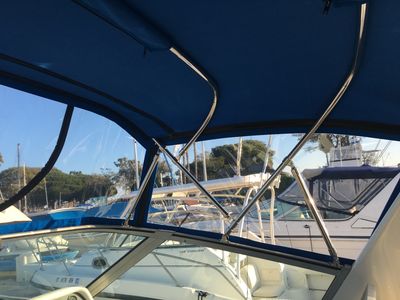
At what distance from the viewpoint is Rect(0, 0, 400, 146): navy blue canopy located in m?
1.22

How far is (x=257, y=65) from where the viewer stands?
158cm

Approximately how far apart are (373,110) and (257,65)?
62 cm

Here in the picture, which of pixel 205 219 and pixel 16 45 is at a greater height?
pixel 16 45

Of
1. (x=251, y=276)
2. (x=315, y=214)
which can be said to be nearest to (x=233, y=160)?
(x=315, y=214)

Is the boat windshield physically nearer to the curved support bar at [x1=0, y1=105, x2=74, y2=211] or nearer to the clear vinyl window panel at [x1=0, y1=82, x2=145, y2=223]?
the clear vinyl window panel at [x1=0, y1=82, x2=145, y2=223]

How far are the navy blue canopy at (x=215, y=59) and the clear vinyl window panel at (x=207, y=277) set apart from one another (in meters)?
0.77

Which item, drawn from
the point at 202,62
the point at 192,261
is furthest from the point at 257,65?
the point at 192,261

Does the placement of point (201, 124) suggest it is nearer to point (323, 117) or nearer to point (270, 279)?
point (323, 117)

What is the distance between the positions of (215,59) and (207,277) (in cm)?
133

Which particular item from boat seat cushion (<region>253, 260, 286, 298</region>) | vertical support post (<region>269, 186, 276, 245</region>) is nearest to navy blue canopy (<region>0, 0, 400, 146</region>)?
vertical support post (<region>269, 186, 276, 245</region>)

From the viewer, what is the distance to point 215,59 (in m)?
1.56

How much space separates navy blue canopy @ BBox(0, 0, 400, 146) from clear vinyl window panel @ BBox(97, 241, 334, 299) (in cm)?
77

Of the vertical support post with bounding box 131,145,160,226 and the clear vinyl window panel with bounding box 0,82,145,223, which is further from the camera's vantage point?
the vertical support post with bounding box 131,145,160,226

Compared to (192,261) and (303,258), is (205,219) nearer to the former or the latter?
(192,261)
